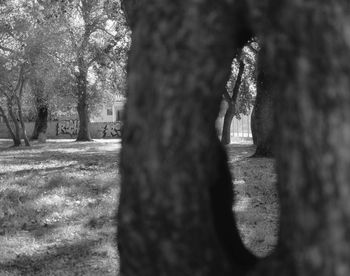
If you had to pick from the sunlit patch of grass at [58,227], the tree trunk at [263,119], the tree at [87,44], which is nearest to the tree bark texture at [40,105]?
the tree at [87,44]

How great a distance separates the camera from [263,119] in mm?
22094

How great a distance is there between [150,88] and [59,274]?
13.3 feet

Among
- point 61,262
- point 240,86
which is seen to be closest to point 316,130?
point 61,262

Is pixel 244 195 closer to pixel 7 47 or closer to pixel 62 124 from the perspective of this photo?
pixel 7 47

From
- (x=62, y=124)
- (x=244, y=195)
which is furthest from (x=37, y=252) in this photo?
(x=62, y=124)

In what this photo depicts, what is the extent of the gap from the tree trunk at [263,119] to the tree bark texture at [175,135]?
17.7 metres

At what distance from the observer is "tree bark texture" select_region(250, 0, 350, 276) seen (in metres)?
1.98

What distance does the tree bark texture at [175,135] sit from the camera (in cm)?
237

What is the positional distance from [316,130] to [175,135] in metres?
0.58

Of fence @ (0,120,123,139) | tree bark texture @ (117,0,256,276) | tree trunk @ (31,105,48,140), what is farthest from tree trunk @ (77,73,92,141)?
tree bark texture @ (117,0,256,276)

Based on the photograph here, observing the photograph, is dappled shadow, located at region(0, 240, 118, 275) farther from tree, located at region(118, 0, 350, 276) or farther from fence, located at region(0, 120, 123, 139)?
fence, located at region(0, 120, 123, 139)

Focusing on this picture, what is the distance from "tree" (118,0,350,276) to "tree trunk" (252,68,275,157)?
17.7 m

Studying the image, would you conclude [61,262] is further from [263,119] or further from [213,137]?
[263,119]

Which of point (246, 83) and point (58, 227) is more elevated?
point (246, 83)
